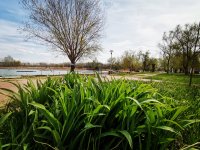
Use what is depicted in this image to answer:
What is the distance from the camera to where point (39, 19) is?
75.4 feet

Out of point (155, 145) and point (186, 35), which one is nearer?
point (155, 145)

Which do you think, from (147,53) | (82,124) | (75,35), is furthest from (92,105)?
(147,53)

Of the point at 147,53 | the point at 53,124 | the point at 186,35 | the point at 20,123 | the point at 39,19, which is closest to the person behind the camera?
the point at 53,124

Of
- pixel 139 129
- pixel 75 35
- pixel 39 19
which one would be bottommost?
pixel 139 129

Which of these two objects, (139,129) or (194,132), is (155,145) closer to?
(139,129)

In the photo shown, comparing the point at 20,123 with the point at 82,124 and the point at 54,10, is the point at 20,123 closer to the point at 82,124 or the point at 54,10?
the point at 82,124

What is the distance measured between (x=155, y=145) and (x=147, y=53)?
86.8 m

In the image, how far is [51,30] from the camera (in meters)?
23.4

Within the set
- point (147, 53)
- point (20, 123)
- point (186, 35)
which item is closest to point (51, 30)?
point (20, 123)

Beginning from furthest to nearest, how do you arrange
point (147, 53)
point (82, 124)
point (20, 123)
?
point (147, 53) → point (20, 123) → point (82, 124)

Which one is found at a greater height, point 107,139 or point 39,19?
point 39,19

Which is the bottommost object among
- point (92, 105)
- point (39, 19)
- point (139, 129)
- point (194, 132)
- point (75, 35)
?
point (194, 132)

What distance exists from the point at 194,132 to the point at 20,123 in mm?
1877

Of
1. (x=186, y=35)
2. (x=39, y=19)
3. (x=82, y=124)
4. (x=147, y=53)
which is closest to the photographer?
(x=82, y=124)
